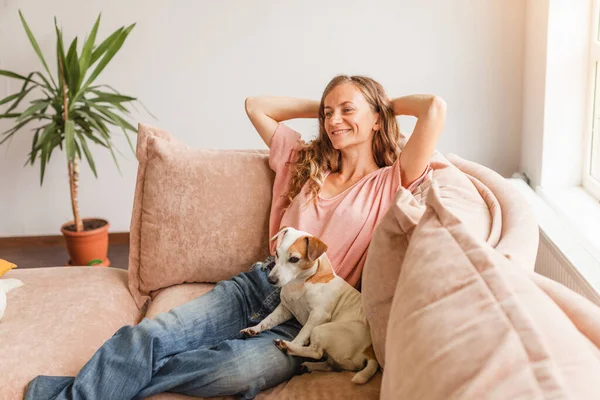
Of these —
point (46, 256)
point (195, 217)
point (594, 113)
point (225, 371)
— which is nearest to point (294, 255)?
point (225, 371)

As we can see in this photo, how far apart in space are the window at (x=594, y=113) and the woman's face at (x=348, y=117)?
3.70 feet

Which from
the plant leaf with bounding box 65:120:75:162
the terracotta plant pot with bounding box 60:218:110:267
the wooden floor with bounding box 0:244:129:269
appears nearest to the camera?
the plant leaf with bounding box 65:120:75:162

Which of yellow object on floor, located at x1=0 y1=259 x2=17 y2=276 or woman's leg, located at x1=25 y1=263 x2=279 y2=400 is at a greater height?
yellow object on floor, located at x1=0 y1=259 x2=17 y2=276

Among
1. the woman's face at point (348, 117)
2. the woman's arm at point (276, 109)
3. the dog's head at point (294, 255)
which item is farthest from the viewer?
the woman's arm at point (276, 109)

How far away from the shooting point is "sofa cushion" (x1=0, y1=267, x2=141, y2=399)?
70.6 inches

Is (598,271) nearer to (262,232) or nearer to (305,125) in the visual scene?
(262,232)

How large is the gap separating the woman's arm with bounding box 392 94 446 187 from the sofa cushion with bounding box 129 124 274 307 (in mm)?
464

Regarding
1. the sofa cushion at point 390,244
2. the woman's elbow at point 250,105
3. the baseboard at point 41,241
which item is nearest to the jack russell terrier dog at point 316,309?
the sofa cushion at point 390,244

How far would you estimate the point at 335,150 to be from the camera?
2250 millimetres

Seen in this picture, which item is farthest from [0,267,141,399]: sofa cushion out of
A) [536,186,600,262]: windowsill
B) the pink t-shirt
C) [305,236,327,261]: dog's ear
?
[536,186,600,262]: windowsill

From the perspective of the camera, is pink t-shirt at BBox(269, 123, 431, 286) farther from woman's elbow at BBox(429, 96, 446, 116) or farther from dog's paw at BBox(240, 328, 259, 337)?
dog's paw at BBox(240, 328, 259, 337)

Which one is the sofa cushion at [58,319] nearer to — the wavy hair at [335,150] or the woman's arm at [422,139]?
the wavy hair at [335,150]

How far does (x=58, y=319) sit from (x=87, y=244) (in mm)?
1455

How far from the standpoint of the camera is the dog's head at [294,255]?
6.14 ft
